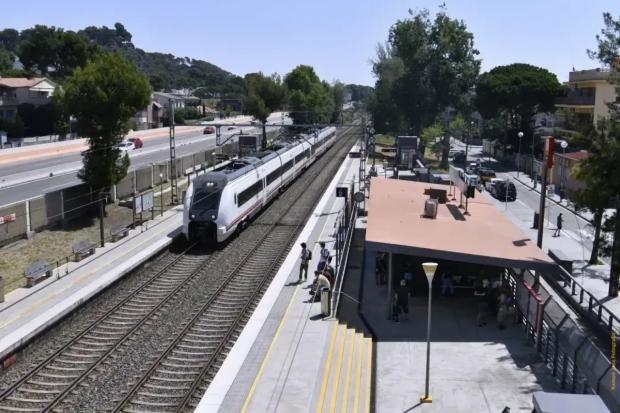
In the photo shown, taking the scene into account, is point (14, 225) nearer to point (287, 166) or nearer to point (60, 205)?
point (60, 205)

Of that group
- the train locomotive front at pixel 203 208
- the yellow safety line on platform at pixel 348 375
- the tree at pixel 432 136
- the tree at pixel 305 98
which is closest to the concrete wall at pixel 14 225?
the train locomotive front at pixel 203 208

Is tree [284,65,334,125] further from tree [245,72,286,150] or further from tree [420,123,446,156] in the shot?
tree [420,123,446,156]

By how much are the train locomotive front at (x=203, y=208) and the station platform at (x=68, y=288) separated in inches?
58.7

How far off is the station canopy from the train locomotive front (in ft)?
20.4

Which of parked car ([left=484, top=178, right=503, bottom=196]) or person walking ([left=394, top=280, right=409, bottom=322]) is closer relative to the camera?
person walking ([left=394, top=280, right=409, bottom=322])

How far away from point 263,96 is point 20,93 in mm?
29804

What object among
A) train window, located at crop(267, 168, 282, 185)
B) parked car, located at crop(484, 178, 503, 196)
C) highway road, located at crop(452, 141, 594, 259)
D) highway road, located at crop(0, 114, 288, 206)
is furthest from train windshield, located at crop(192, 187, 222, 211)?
parked car, located at crop(484, 178, 503, 196)

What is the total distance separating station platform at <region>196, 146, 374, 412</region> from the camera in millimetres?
13312

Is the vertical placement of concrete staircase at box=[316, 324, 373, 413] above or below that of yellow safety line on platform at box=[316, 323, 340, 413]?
below

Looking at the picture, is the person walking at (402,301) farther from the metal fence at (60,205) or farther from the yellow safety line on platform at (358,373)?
the metal fence at (60,205)

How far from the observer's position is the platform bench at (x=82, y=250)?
24.5 metres

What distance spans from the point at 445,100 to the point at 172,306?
59.4m

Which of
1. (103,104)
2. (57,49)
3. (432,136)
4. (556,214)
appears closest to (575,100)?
(432,136)

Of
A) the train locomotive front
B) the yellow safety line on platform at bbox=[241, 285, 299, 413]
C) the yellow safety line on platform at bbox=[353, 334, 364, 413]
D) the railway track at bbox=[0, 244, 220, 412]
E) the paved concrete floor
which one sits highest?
the train locomotive front
